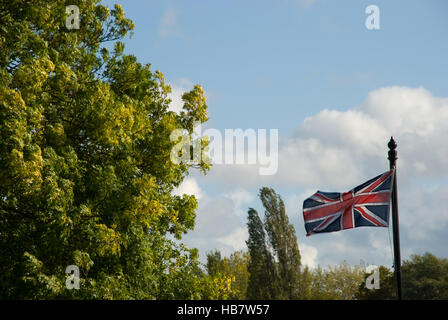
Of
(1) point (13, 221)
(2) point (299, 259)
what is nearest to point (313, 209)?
(1) point (13, 221)

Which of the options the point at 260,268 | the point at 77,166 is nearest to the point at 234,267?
the point at 260,268

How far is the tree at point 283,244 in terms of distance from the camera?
48.4 meters

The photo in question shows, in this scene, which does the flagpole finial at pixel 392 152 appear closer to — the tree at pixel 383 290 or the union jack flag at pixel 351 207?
the union jack flag at pixel 351 207

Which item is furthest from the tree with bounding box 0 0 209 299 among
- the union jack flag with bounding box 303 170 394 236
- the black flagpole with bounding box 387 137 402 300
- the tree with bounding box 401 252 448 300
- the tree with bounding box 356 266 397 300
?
the tree with bounding box 401 252 448 300

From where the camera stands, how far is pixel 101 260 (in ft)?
49.4

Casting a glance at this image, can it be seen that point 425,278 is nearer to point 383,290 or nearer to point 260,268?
point 383,290

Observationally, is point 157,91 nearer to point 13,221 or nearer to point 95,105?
point 95,105

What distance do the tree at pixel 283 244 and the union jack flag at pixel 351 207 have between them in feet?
120

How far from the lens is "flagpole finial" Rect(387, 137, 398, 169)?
12074 millimetres

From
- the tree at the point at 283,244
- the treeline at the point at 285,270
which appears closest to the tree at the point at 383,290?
the treeline at the point at 285,270

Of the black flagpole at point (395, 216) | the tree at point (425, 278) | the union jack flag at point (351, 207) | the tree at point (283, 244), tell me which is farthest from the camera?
the tree at point (425, 278)

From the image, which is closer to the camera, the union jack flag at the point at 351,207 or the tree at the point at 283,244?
the union jack flag at the point at 351,207

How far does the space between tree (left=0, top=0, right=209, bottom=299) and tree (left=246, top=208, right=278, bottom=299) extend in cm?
3254
